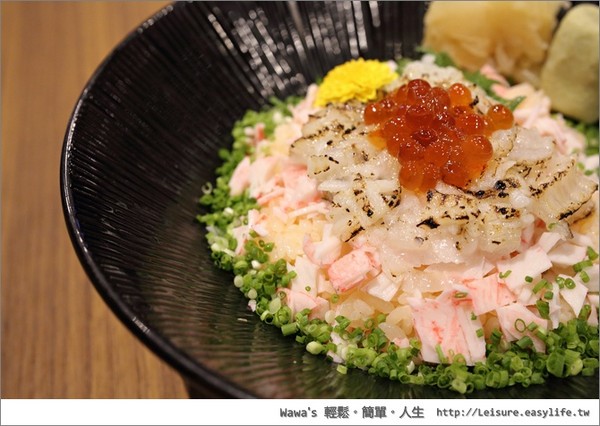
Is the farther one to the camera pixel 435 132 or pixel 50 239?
pixel 50 239

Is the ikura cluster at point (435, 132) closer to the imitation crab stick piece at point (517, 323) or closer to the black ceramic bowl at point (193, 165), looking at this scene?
the imitation crab stick piece at point (517, 323)

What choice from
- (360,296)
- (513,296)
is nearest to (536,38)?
(513,296)

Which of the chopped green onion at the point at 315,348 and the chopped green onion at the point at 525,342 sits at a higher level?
the chopped green onion at the point at 315,348

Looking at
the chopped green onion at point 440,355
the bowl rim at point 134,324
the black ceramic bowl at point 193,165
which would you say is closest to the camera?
the bowl rim at point 134,324

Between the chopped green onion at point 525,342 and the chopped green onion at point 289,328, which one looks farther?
the chopped green onion at point 289,328

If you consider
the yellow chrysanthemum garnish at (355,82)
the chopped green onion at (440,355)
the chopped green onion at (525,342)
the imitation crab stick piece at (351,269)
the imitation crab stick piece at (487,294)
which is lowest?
the chopped green onion at (525,342)

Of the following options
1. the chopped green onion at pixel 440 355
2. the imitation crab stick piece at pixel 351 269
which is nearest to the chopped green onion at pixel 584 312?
the chopped green onion at pixel 440 355

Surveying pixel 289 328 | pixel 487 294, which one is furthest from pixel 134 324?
pixel 487 294

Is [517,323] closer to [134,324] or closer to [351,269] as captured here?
[351,269]
